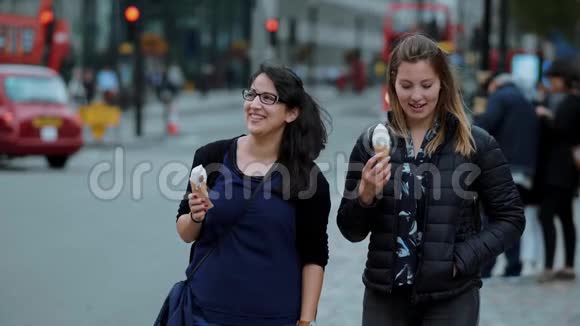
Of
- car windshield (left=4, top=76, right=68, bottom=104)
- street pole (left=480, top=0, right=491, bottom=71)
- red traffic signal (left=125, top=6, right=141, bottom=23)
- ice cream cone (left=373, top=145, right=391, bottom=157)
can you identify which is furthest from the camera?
red traffic signal (left=125, top=6, right=141, bottom=23)

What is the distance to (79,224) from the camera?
1403 cm

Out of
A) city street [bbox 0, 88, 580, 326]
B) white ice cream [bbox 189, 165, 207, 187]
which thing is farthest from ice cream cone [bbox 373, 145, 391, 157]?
city street [bbox 0, 88, 580, 326]

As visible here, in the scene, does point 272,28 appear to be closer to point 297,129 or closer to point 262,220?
point 297,129

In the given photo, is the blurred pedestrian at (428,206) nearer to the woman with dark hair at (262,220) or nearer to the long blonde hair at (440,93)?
the long blonde hair at (440,93)

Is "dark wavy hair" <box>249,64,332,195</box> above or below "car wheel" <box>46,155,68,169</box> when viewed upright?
above

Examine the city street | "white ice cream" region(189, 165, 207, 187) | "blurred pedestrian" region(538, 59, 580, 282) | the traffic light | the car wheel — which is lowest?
the car wheel

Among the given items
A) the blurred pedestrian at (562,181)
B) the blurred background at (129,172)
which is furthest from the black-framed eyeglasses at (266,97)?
the blurred pedestrian at (562,181)

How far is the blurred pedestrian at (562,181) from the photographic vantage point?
10062mm

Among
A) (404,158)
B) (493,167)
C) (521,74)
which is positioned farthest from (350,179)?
(521,74)

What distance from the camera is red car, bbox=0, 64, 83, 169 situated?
21.5 metres

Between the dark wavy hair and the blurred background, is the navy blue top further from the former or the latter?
the blurred background

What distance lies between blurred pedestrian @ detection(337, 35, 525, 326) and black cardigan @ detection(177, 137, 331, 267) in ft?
0.24

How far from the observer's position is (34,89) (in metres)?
22.6

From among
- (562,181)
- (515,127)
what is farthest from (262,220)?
(562,181)
